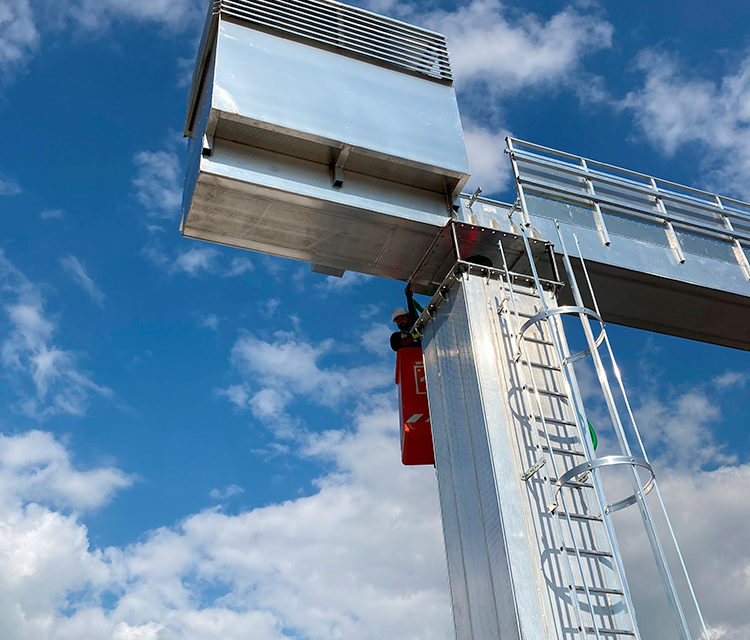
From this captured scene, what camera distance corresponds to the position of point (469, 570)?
836 cm

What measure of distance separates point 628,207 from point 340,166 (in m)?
5.33

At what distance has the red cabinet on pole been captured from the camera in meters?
10.2

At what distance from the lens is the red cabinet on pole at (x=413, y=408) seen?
10.2 meters

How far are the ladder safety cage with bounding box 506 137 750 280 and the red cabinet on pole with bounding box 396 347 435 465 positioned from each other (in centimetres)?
260

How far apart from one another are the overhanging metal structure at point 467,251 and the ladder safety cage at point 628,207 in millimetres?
44

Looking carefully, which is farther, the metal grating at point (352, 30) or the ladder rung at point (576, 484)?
the metal grating at point (352, 30)

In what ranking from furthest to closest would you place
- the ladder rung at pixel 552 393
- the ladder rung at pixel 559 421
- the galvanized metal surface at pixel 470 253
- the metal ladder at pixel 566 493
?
the galvanized metal surface at pixel 470 253 → the ladder rung at pixel 552 393 → the ladder rung at pixel 559 421 → the metal ladder at pixel 566 493

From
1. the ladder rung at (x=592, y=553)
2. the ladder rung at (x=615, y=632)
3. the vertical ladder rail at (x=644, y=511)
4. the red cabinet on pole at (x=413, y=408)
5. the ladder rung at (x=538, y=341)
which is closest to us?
the vertical ladder rail at (x=644, y=511)

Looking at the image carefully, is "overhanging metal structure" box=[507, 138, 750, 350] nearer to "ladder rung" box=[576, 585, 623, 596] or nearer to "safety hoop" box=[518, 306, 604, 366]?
"safety hoop" box=[518, 306, 604, 366]

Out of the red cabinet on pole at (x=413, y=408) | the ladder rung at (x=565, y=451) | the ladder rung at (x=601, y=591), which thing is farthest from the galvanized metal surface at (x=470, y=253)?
the ladder rung at (x=601, y=591)

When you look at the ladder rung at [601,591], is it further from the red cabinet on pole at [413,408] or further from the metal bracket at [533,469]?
the red cabinet on pole at [413,408]

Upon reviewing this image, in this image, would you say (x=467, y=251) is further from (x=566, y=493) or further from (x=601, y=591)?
(x=601, y=591)

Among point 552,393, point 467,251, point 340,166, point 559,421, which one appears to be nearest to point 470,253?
point 467,251

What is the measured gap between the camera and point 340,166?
10.0 metres
